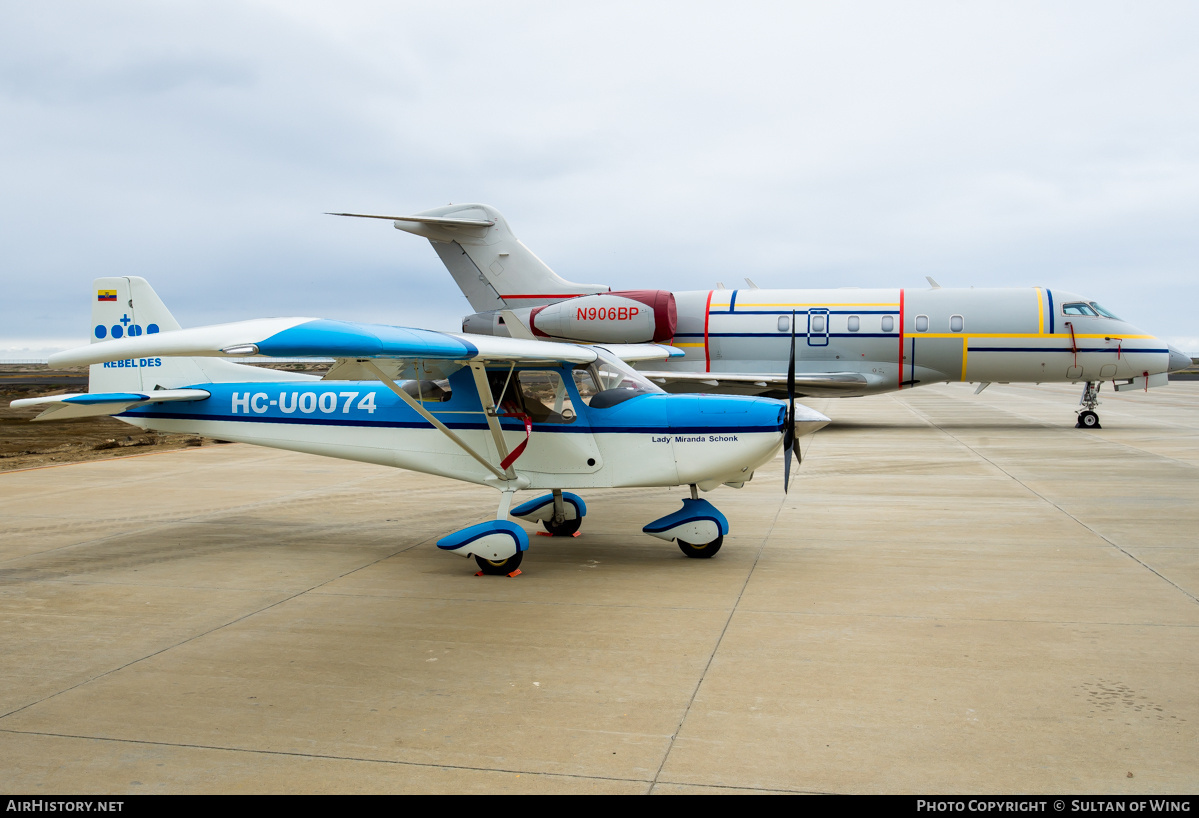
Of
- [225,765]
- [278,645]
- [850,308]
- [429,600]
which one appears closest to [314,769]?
[225,765]

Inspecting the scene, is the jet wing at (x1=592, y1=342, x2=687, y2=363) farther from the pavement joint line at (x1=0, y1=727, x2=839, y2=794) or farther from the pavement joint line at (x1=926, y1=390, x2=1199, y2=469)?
the pavement joint line at (x1=926, y1=390, x2=1199, y2=469)

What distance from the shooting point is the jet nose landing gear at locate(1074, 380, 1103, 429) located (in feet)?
68.0

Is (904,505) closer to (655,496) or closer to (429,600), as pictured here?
(655,496)

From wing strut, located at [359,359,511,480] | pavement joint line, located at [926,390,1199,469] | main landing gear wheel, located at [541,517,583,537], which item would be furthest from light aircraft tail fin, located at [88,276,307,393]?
pavement joint line, located at [926,390,1199,469]

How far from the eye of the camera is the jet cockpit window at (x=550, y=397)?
782cm

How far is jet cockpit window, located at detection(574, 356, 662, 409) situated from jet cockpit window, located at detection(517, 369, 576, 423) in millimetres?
156

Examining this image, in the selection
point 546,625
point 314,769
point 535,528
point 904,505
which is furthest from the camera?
point 904,505

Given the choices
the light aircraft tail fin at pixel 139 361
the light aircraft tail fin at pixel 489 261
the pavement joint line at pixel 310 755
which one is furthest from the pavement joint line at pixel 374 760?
the light aircraft tail fin at pixel 489 261

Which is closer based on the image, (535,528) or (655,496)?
(535,528)

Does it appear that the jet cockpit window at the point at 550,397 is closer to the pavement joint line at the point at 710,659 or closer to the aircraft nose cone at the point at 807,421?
the aircraft nose cone at the point at 807,421

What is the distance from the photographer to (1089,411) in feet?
68.8

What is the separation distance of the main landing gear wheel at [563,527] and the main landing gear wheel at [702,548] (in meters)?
1.40

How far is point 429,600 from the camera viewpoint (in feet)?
21.0

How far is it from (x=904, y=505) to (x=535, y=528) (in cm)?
446
